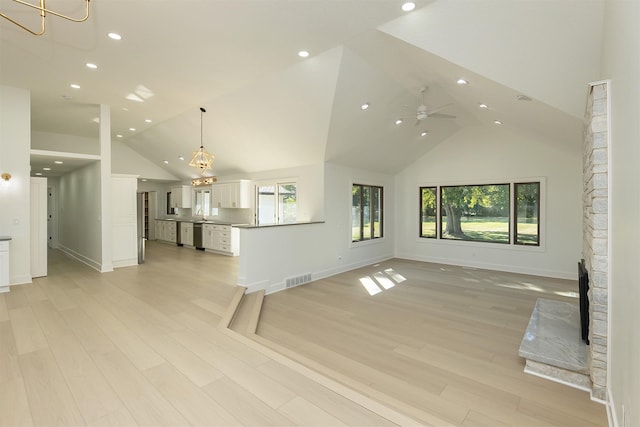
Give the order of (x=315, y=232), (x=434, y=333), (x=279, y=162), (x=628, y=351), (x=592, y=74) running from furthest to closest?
(x=279, y=162)
(x=315, y=232)
(x=434, y=333)
(x=592, y=74)
(x=628, y=351)

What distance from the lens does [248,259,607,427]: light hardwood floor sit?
232 cm

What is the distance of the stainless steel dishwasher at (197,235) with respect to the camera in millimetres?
9297

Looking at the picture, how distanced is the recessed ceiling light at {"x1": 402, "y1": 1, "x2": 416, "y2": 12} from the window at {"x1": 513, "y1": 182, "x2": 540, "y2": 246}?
18.0 feet

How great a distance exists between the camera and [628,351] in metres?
1.58

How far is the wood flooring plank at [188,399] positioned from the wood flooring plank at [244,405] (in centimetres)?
4

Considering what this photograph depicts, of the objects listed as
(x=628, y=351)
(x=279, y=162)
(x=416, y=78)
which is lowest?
(x=628, y=351)

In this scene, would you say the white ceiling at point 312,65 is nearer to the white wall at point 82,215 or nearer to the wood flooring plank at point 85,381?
the white wall at point 82,215

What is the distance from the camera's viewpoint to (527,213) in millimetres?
6781

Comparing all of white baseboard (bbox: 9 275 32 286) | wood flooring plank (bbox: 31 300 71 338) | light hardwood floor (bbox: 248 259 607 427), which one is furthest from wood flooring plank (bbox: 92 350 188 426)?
white baseboard (bbox: 9 275 32 286)

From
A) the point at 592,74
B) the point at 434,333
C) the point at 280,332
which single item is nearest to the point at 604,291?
the point at 434,333

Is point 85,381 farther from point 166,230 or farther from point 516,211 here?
point 166,230

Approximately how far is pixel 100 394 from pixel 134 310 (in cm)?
183

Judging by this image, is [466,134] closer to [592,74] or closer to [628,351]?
[592,74]

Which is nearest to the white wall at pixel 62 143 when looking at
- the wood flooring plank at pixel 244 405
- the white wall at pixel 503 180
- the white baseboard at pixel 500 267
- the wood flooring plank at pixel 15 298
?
the wood flooring plank at pixel 15 298
